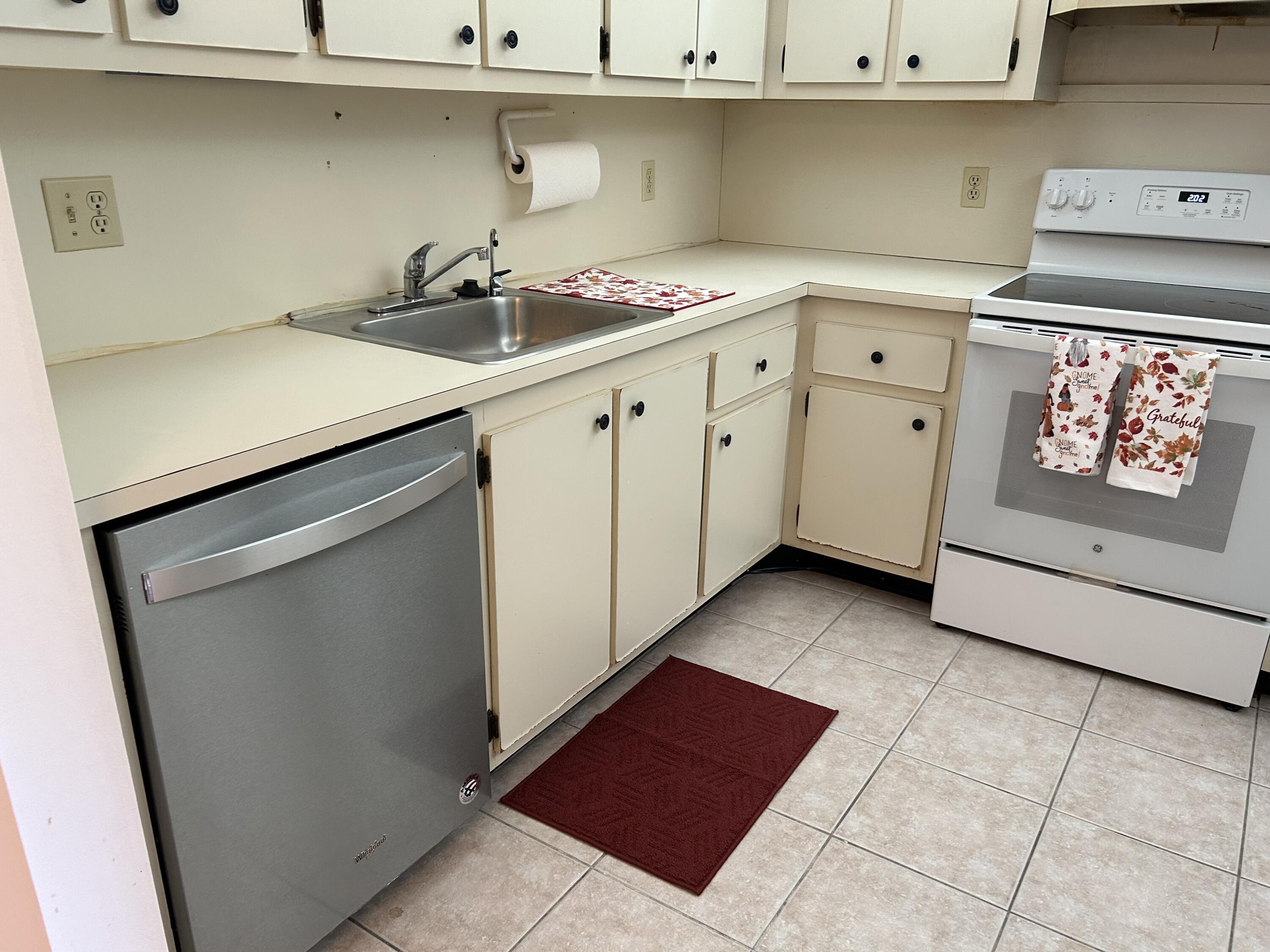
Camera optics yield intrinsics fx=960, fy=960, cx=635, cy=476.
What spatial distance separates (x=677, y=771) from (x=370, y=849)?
68 centimetres

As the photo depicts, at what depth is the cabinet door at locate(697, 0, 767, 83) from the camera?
7.93ft

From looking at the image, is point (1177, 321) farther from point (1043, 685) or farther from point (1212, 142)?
point (1043, 685)

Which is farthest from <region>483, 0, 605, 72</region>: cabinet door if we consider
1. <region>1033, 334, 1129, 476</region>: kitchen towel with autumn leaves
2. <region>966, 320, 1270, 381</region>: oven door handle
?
<region>1033, 334, 1129, 476</region>: kitchen towel with autumn leaves

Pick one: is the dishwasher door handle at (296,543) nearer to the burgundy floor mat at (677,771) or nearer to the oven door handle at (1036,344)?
the burgundy floor mat at (677,771)

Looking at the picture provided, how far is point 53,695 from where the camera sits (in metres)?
0.95

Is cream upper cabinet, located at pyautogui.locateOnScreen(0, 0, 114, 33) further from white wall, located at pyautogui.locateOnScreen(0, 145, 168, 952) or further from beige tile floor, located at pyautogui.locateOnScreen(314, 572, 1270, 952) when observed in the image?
beige tile floor, located at pyautogui.locateOnScreen(314, 572, 1270, 952)

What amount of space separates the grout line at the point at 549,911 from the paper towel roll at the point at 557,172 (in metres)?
1.48

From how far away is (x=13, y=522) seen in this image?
886 mm

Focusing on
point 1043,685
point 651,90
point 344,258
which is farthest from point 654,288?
point 1043,685

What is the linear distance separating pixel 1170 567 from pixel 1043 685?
401 millimetres

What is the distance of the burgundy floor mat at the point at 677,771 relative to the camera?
178 cm

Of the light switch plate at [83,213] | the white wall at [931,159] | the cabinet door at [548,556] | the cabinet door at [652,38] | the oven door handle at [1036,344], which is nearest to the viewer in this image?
the light switch plate at [83,213]

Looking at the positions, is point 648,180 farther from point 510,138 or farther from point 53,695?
point 53,695

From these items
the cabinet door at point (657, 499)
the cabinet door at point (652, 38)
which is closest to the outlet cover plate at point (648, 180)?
the cabinet door at point (652, 38)
